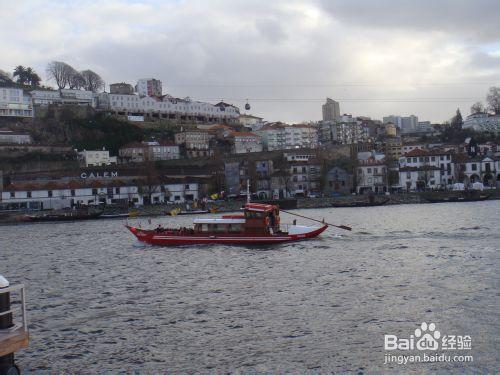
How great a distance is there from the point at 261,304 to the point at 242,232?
1769cm

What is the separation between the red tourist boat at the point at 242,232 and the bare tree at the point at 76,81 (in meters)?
133

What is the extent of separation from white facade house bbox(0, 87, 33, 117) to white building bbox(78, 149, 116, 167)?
2902 centimetres

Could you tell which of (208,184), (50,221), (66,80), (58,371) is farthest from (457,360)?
(66,80)

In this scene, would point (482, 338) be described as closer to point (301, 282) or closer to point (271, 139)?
point (301, 282)

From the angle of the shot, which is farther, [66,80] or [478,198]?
[66,80]

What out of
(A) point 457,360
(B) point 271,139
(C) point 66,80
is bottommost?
(A) point 457,360

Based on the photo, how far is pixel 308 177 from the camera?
9688 centimetres

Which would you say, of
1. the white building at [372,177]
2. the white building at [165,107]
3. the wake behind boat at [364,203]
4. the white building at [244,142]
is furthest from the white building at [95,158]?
the wake behind boat at [364,203]

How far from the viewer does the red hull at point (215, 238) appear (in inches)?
1426

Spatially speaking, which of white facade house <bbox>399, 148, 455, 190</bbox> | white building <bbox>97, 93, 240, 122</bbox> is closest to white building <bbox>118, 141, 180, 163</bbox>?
white building <bbox>97, 93, 240, 122</bbox>

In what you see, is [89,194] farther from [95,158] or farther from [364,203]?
Result: [364,203]

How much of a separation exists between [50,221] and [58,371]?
59.5 metres

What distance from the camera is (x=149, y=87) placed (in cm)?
17012

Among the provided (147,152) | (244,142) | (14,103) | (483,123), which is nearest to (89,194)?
(147,152)
